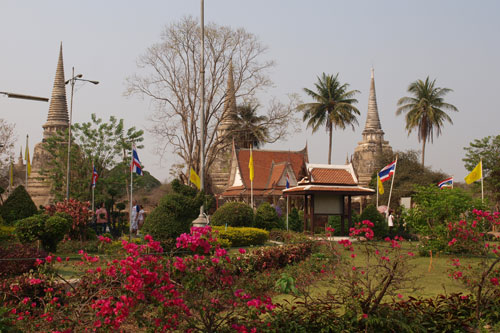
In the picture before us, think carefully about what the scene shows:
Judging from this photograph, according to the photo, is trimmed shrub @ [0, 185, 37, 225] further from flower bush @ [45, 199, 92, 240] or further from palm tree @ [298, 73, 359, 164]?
palm tree @ [298, 73, 359, 164]

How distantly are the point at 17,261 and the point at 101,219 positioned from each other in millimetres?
13219

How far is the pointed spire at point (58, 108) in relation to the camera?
5638 centimetres

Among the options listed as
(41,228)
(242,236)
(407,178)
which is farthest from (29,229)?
(407,178)

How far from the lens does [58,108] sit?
5706 centimetres

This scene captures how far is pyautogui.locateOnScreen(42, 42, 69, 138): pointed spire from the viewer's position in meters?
56.4

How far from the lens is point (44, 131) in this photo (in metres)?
57.1

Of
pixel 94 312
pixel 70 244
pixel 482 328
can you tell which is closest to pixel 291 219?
pixel 70 244

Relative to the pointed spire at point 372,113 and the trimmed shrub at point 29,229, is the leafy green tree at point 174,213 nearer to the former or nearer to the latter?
the trimmed shrub at point 29,229

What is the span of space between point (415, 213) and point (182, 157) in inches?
798

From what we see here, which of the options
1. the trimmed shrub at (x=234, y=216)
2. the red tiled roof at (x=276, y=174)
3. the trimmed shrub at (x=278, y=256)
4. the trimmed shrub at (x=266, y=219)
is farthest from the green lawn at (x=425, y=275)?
the red tiled roof at (x=276, y=174)

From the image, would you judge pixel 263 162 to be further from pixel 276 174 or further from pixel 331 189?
pixel 331 189

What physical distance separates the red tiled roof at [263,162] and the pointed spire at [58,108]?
86.0 feet

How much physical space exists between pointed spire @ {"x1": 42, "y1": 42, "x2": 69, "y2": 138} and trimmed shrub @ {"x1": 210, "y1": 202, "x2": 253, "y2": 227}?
133 feet

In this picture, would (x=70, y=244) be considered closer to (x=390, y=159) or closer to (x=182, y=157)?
(x=182, y=157)
